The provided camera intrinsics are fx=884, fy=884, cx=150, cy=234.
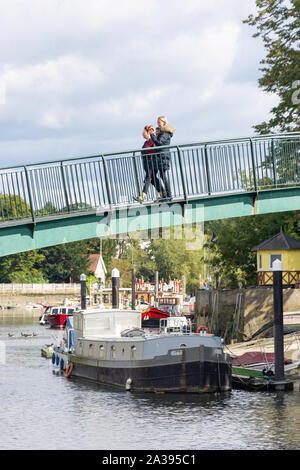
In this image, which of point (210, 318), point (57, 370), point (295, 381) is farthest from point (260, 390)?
point (210, 318)

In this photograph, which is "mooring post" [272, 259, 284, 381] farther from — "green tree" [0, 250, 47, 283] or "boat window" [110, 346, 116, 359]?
"green tree" [0, 250, 47, 283]

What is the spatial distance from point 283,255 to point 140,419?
21012 mm

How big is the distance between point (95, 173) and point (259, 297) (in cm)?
2006

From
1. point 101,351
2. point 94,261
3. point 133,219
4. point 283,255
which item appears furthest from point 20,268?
point 133,219

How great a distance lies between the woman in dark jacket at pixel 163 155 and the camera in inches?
975

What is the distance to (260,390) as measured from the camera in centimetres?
2922

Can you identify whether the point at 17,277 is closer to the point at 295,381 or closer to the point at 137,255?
the point at 137,255

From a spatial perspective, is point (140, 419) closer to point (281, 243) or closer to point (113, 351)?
point (113, 351)

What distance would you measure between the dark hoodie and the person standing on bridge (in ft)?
0.61

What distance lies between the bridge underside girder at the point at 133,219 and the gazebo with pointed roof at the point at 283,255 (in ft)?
53.9

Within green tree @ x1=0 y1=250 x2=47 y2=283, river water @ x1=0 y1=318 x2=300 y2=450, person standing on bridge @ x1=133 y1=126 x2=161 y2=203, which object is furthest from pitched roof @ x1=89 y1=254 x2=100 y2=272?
person standing on bridge @ x1=133 y1=126 x2=161 y2=203

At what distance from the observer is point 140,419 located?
25797 millimetres

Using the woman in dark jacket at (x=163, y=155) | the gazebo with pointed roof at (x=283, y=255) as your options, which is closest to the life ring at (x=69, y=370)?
the gazebo with pointed roof at (x=283, y=255)
